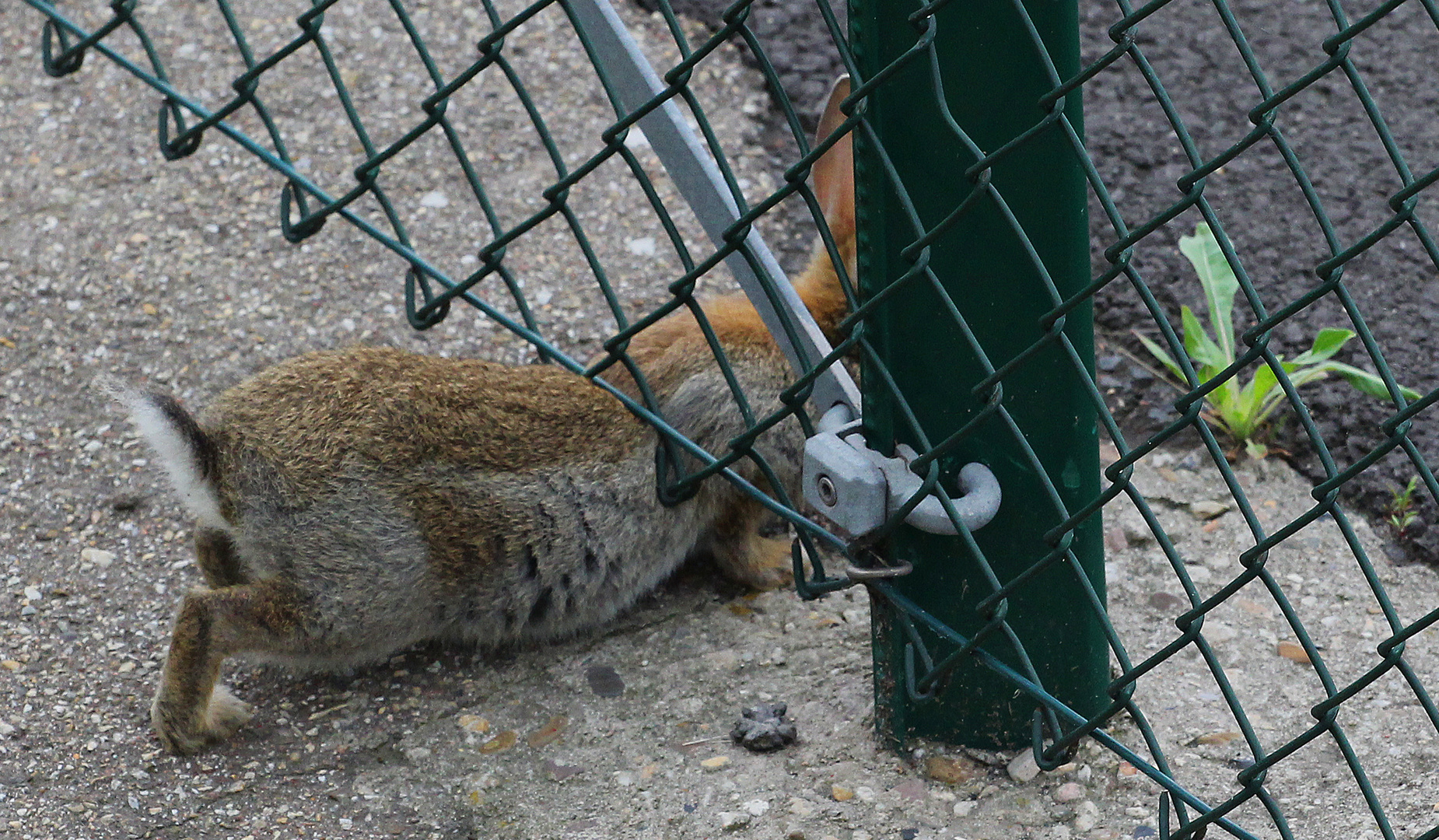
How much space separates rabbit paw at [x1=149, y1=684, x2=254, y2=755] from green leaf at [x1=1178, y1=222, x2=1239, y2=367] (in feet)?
8.28

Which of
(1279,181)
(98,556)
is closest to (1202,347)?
(1279,181)

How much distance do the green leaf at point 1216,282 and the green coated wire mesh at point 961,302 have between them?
12 centimetres

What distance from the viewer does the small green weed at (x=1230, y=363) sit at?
362cm

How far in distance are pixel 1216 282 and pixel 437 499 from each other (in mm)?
2072

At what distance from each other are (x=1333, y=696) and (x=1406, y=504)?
149cm

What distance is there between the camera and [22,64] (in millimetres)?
5156

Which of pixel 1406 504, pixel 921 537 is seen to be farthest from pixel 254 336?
pixel 1406 504

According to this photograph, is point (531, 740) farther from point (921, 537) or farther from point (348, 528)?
point (921, 537)

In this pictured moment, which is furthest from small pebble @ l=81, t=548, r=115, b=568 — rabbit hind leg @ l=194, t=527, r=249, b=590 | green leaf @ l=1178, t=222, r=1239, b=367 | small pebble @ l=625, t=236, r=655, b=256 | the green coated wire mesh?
green leaf @ l=1178, t=222, r=1239, b=367

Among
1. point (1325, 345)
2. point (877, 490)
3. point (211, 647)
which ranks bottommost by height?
point (1325, 345)

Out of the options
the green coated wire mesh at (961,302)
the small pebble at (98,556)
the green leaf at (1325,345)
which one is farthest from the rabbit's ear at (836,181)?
the small pebble at (98,556)

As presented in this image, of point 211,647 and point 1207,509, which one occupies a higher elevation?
point 211,647

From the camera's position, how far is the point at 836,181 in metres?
3.29

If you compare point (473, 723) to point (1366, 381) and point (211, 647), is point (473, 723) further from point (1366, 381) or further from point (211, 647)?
point (1366, 381)
